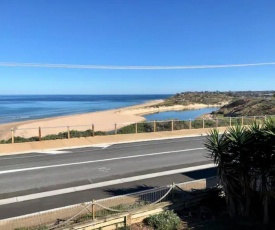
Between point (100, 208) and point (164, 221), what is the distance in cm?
159

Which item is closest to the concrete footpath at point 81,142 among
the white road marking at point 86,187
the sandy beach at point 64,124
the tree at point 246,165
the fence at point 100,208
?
the sandy beach at point 64,124

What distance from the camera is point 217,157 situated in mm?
8195

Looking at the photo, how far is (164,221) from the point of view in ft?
24.5

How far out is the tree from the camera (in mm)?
7742

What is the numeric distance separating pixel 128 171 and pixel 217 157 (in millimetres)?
5367

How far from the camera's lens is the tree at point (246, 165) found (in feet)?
25.4

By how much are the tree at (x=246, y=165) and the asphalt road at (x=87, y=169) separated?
3406mm

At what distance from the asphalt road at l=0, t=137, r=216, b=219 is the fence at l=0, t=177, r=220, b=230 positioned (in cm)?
146

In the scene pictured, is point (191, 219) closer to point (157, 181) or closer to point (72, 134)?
point (157, 181)

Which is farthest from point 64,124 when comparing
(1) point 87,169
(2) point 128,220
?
(2) point 128,220

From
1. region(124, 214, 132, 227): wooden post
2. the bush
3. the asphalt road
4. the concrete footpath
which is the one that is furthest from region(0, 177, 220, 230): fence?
the concrete footpath

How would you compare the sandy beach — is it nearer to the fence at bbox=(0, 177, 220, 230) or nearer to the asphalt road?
the asphalt road

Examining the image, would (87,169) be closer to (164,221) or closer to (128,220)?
(128,220)

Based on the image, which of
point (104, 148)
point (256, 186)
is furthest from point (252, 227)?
point (104, 148)
